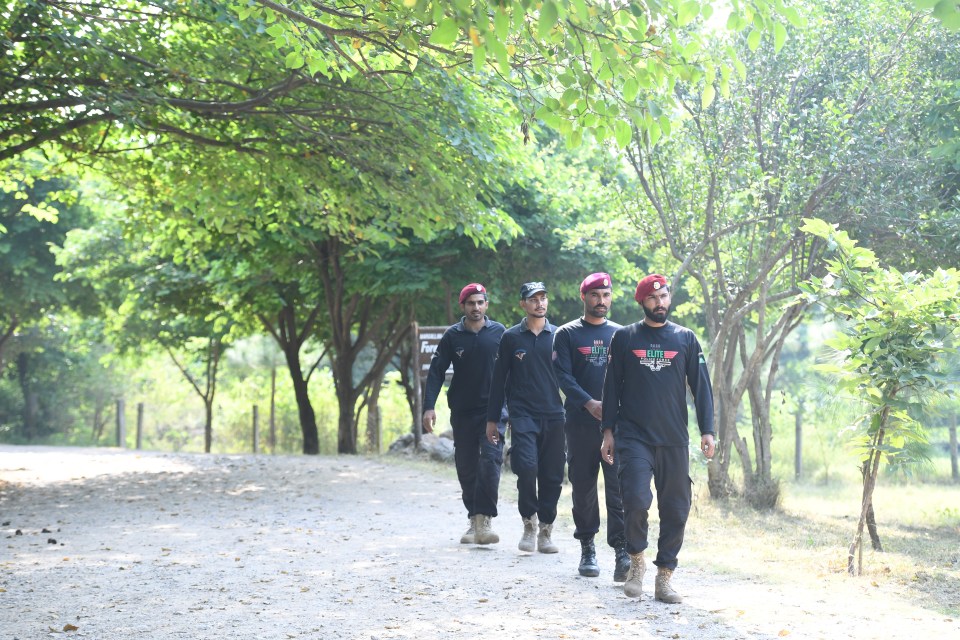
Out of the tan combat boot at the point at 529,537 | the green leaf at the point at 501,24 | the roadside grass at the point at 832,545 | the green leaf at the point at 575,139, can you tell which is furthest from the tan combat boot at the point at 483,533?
the green leaf at the point at 501,24

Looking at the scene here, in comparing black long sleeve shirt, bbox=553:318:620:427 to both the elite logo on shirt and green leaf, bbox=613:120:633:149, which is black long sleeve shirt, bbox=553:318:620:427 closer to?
the elite logo on shirt

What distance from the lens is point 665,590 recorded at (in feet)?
23.3

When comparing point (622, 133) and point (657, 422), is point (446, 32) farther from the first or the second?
point (657, 422)

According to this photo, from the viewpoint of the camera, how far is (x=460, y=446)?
381 inches

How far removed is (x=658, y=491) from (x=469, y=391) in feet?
8.94

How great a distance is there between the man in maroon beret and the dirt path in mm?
388

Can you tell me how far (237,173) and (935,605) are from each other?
1106cm

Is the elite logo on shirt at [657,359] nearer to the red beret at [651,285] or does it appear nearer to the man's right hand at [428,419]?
the red beret at [651,285]

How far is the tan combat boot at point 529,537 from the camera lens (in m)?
9.19

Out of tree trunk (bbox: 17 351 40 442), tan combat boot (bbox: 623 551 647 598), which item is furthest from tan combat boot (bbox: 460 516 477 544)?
tree trunk (bbox: 17 351 40 442)

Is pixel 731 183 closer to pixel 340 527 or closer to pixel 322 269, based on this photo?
pixel 340 527

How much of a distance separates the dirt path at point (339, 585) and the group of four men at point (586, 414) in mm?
369

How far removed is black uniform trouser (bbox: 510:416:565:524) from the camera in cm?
891

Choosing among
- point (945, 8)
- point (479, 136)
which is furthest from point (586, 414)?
point (479, 136)
